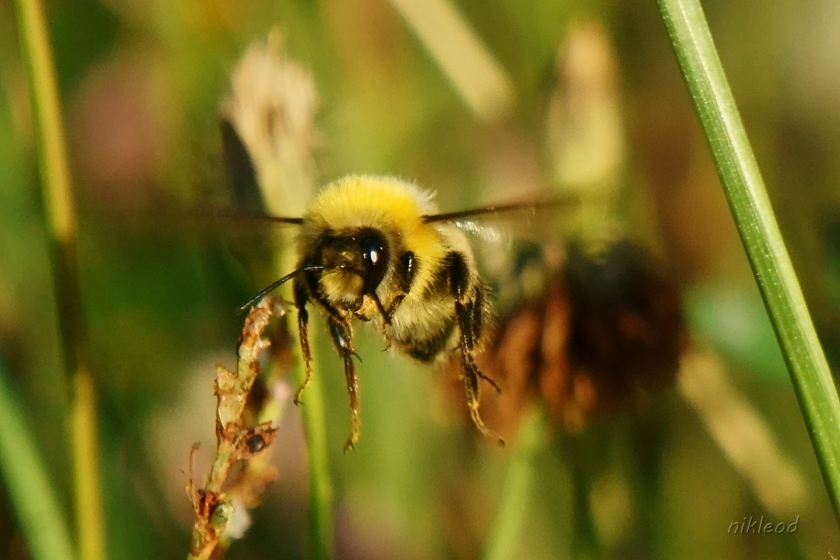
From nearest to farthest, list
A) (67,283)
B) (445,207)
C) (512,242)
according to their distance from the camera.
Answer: (67,283) < (512,242) < (445,207)

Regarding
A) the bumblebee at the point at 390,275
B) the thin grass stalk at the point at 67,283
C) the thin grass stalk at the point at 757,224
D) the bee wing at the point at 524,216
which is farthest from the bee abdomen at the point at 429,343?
the thin grass stalk at the point at 757,224

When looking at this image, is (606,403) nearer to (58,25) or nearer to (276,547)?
(276,547)

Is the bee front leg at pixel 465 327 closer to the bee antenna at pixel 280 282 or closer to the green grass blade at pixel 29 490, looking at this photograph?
the bee antenna at pixel 280 282

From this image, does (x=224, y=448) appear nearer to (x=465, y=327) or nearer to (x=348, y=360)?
(x=348, y=360)

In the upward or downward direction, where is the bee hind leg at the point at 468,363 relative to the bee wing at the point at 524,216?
downward

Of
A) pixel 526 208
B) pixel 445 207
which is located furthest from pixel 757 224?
pixel 445 207

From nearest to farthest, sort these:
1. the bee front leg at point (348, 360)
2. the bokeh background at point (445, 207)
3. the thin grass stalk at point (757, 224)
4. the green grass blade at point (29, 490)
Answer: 1. the thin grass stalk at point (757, 224)
2. the green grass blade at point (29, 490)
3. the bee front leg at point (348, 360)
4. the bokeh background at point (445, 207)
